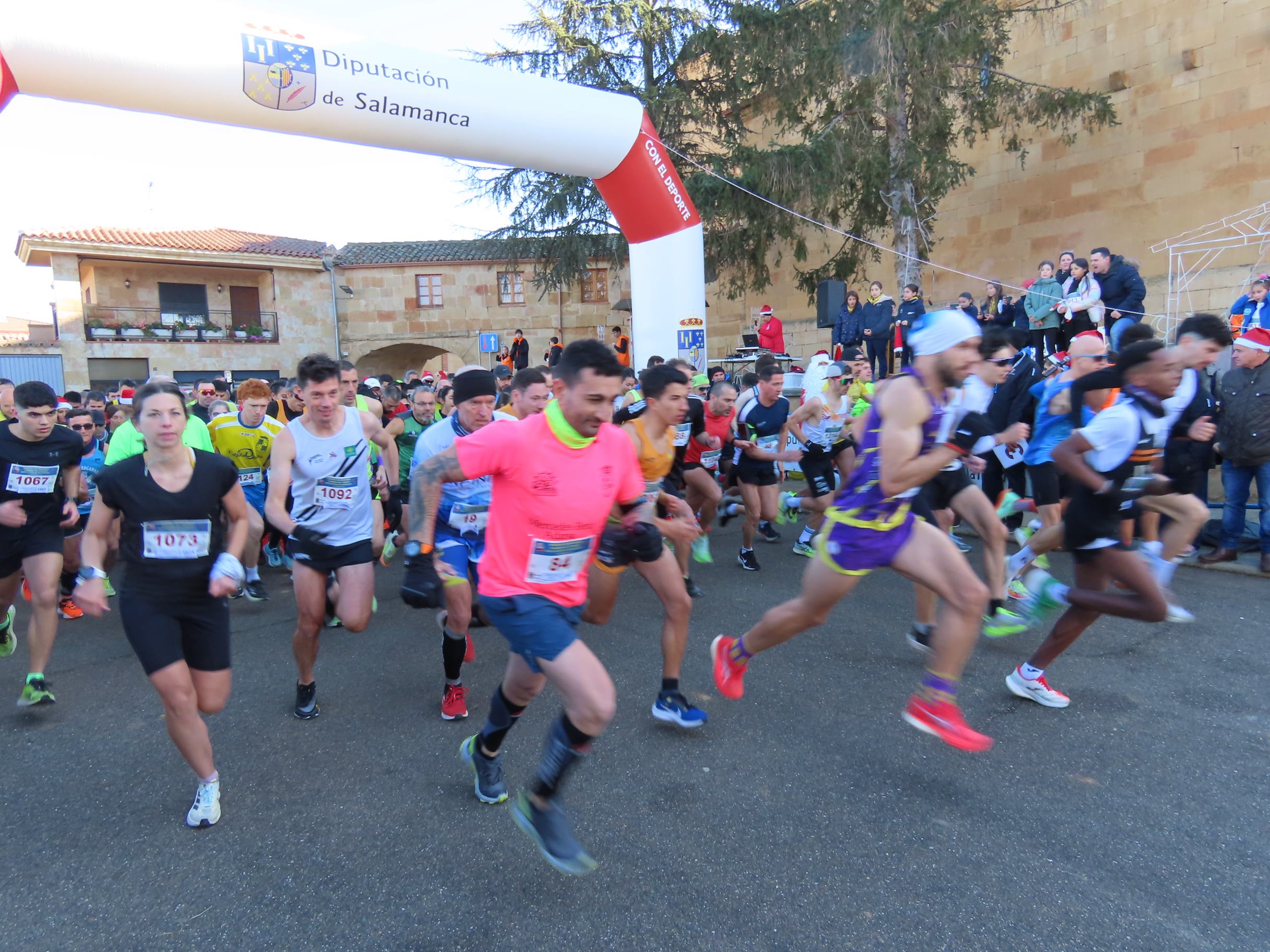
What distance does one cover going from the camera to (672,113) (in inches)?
637

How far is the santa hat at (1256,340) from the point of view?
6.53m

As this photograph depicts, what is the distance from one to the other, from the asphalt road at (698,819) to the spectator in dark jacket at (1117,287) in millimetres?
5357

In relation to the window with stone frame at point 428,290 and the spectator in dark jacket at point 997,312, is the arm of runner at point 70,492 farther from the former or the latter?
the window with stone frame at point 428,290

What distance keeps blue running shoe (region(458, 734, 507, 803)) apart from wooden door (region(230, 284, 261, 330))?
31830 mm

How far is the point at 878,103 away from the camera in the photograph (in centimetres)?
1452

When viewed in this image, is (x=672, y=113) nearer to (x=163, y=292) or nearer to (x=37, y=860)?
(x=37, y=860)

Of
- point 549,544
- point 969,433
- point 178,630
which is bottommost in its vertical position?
point 178,630

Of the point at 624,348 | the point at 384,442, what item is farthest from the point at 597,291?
the point at 384,442

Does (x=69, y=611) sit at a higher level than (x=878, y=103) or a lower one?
lower

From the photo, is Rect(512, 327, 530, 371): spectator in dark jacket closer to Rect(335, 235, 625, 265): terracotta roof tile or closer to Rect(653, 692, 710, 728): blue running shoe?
Rect(335, 235, 625, 265): terracotta roof tile

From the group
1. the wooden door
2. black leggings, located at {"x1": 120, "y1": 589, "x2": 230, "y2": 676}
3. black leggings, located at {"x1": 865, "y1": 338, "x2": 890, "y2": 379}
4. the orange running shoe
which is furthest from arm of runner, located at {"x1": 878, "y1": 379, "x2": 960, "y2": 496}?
the wooden door

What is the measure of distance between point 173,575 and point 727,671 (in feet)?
8.53

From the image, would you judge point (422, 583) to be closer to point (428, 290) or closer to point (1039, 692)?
point (1039, 692)

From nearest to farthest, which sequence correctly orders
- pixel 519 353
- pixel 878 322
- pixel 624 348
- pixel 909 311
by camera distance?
pixel 909 311 → pixel 878 322 → pixel 624 348 → pixel 519 353
